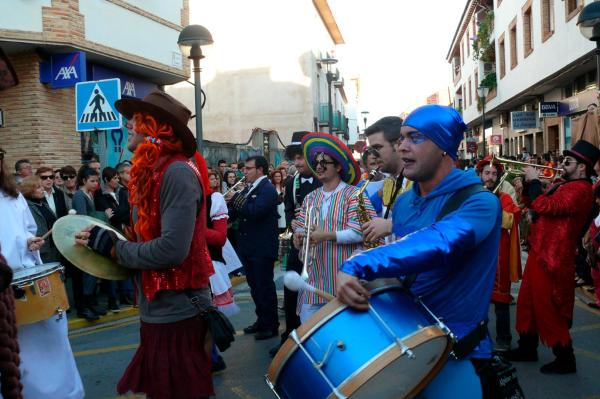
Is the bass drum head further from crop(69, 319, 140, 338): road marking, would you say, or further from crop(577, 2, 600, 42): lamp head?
crop(577, 2, 600, 42): lamp head

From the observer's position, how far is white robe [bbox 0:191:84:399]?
150 inches

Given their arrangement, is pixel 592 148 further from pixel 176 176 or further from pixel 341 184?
pixel 176 176

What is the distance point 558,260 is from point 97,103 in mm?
6320

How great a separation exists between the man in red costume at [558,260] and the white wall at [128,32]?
1048cm

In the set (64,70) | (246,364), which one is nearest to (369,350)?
(246,364)

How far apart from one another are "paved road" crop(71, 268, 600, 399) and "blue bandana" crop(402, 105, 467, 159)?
321 cm

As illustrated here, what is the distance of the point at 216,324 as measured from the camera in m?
3.11

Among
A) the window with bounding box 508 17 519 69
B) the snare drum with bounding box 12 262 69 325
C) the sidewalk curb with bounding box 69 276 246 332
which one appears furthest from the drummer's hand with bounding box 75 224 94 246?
the window with bounding box 508 17 519 69

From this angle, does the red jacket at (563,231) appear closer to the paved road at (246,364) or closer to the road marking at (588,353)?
the paved road at (246,364)

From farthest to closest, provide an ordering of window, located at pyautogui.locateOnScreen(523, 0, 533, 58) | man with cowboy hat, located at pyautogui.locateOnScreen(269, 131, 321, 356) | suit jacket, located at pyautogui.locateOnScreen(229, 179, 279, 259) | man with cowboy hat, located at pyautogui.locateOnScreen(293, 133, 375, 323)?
window, located at pyautogui.locateOnScreen(523, 0, 533, 58) → suit jacket, located at pyautogui.locateOnScreen(229, 179, 279, 259) → man with cowboy hat, located at pyautogui.locateOnScreen(269, 131, 321, 356) → man with cowboy hat, located at pyautogui.locateOnScreen(293, 133, 375, 323)

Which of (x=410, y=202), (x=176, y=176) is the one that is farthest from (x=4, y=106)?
(x=410, y=202)

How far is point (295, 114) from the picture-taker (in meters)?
30.8

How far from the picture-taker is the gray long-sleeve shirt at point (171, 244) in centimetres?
294

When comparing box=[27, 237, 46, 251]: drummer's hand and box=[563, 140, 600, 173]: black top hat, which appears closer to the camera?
box=[27, 237, 46, 251]: drummer's hand
